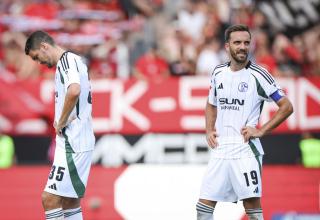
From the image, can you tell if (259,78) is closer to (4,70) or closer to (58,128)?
(58,128)

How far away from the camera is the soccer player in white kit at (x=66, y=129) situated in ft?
28.6

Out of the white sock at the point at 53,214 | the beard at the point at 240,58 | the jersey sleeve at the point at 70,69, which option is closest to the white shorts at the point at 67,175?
the white sock at the point at 53,214

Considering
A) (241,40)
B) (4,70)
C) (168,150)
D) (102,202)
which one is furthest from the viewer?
(4,70)

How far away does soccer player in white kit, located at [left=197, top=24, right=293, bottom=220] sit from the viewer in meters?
8.63

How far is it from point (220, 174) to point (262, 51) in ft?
25.1

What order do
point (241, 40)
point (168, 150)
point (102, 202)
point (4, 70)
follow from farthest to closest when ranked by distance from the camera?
point (4, 70), point (168, 150), point (102, 202), point (241, 40)

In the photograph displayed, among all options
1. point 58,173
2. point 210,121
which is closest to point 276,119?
point 210,121

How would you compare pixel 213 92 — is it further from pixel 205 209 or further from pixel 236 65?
pixel 205 209

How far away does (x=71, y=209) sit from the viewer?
9.09m

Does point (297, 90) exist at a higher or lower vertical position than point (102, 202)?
higher

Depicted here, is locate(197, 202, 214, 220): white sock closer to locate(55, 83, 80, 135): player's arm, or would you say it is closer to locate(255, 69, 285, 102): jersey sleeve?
locate(255, 69, 285, 102): jersey sleeve

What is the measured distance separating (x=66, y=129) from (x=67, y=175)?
457 millimetres

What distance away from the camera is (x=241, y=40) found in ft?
28.0

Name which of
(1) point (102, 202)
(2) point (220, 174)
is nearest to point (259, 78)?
(2) point (220, 174)
